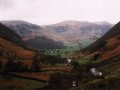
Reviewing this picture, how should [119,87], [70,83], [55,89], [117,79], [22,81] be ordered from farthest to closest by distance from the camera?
[22,81]
[70,83]
[55,89]
[117,79]
[119,87]

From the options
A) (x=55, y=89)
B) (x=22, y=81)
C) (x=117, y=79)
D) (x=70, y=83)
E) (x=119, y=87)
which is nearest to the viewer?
(x=119, y=87)

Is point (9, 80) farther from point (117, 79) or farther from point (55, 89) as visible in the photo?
point (117, 79)

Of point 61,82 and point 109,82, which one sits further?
point 61,82

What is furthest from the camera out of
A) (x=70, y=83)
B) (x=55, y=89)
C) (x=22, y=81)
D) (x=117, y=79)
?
(x=22, y=81)

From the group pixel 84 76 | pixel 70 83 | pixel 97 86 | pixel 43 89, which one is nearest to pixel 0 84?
pixel 43 89

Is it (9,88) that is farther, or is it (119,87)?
(9,88)

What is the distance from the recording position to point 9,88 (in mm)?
169500

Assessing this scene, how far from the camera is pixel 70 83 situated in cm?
17300

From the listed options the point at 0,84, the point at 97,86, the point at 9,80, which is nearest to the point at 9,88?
the point at 0,84

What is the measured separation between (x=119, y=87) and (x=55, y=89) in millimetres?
56701

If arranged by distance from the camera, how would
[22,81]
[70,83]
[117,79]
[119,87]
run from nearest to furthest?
[119,87], [117,79], [70,83], [22,81]

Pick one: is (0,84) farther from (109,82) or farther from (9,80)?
(109,82)

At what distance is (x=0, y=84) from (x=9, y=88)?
10.2m

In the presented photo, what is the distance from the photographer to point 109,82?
116 meters
